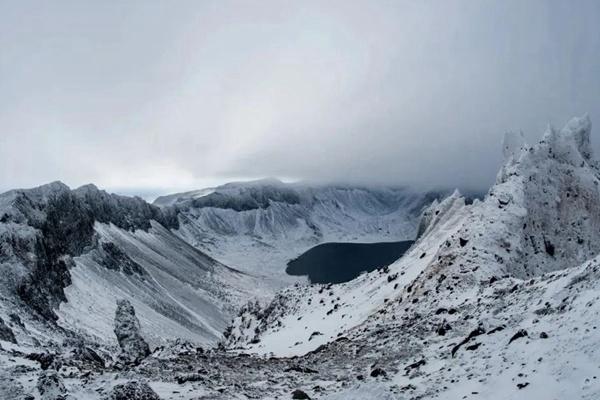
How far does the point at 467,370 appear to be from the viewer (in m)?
19.1

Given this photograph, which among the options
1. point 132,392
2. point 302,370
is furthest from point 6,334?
point 132,392

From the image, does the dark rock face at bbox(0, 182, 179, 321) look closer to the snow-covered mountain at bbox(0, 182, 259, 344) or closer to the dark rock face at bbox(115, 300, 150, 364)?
Result: the snow-covered mountain at bbox(0, 182, 259, 344)

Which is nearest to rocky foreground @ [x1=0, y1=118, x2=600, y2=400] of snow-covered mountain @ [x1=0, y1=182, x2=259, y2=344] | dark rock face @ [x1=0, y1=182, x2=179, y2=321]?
dark rock face @ [x1=0, y1=182, x2=179, y2=321]

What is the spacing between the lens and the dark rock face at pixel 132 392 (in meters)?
18.0

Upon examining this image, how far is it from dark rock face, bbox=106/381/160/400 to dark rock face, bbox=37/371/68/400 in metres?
1.54

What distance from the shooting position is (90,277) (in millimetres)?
104938

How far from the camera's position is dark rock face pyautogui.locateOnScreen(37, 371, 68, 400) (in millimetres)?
17375

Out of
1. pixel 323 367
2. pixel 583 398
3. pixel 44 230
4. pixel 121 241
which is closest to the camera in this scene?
pixel 583 398

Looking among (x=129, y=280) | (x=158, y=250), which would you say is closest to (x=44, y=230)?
(x=129, y=280)

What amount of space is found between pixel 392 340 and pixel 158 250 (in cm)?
16418

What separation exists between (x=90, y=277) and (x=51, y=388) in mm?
93986

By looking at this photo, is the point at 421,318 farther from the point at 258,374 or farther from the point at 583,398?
the point at 583,398

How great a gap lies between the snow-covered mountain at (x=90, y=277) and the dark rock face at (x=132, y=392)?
32941 mm

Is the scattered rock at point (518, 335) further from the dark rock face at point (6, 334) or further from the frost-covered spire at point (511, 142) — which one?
the frost-covered spire at point (511, 142)
